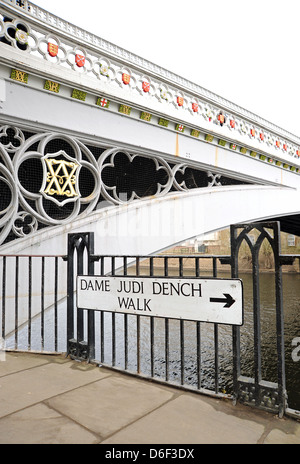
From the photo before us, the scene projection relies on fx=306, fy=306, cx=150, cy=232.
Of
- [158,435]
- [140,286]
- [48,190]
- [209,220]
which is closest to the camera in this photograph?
[158,435]

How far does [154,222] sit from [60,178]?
2159 mm

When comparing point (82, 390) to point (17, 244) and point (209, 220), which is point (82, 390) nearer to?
point (17, 244)

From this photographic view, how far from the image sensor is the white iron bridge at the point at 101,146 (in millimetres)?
4363

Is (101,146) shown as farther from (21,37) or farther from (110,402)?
(110,402)

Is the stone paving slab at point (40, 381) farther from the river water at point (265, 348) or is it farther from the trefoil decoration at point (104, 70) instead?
the trefoil decoration at point (104, 70)

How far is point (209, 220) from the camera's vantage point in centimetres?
778

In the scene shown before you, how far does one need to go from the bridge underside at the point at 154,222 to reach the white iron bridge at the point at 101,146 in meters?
0.02

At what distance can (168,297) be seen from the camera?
2477mm

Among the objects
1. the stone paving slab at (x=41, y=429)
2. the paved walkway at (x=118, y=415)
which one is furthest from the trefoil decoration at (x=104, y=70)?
the stone paving slab at (x=41, y=429)

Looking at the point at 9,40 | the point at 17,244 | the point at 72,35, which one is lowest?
the point at 17,244

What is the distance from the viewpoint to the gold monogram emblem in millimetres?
4629

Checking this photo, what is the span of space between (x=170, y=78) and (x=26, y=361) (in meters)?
6.00
